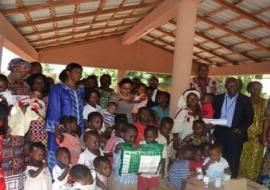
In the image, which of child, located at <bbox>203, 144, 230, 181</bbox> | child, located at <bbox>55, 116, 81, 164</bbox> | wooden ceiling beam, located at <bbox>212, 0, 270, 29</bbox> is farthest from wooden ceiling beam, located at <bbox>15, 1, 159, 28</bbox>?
child, located at <bbox>203, 144, 230, 181</bbox>

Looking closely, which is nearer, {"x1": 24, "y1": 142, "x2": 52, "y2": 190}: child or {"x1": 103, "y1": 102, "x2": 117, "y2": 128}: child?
{"x1": 24, "y1": 142, "x2": 52, "y2": 190}: child

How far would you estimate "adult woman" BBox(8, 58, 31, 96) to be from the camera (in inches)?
140

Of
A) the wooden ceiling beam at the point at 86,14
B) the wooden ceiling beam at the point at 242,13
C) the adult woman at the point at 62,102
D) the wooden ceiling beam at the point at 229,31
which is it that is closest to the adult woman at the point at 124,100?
the adult woman at the point at 62,102

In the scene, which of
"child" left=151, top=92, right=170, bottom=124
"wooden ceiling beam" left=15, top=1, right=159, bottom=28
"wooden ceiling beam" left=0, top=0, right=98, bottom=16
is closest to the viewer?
"child" left=151, top=92, right=170, bottom=124

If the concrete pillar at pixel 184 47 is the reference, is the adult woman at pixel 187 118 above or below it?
below

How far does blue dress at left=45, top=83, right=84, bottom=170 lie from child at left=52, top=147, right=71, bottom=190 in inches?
17.9

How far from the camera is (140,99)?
5121 millimetres

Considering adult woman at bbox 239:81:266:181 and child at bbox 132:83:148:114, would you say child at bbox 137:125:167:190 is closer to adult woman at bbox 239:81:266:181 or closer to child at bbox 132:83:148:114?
child at bbox 132:83:148:114

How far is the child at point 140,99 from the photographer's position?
4949 millimetres

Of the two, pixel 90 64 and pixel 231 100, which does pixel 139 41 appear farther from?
pixel 231 100

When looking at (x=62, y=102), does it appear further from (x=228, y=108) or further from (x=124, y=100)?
(x=228, y=108)

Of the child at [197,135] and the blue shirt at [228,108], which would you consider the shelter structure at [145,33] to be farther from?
the child at [197,135]

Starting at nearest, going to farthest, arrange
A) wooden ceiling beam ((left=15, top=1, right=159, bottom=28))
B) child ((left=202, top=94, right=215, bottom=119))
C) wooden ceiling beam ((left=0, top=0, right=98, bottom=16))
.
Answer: child ((left=202, top=94, right=215, bottom=119)) < wooden ceiling beam ((left=0, top=0, right=98, bottom=16)) < wooden ceiling beam ((left=15, top=1, right=159, bottom=28))

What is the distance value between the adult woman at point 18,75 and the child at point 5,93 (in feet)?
0.33
